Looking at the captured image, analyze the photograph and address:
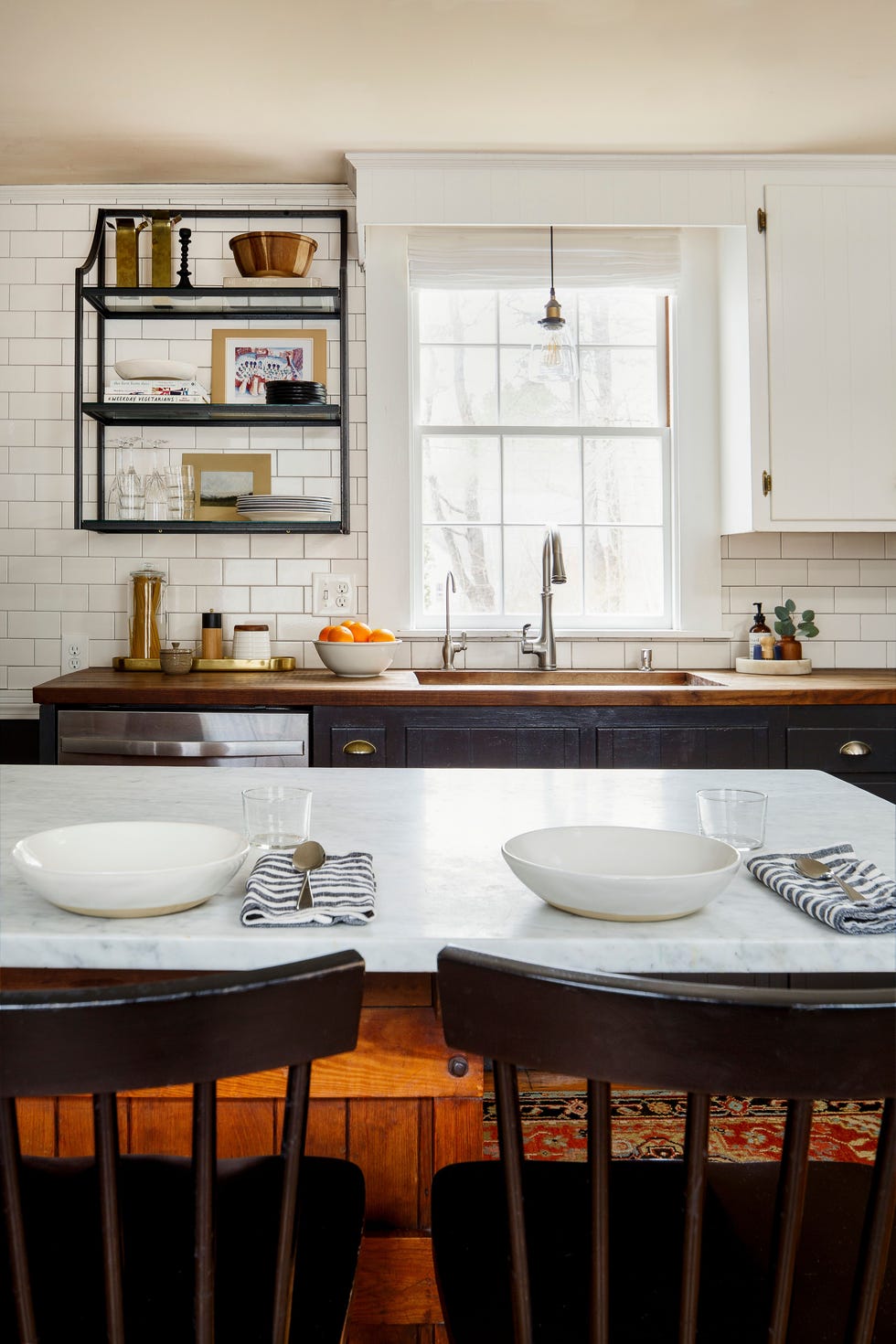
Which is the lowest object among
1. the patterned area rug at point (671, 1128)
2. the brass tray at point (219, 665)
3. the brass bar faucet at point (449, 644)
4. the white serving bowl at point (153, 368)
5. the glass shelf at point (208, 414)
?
the patterned area rug at point (671, 1128)

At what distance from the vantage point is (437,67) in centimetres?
295

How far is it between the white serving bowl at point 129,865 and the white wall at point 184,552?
2.53 meters

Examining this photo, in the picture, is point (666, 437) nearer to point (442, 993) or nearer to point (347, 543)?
point (347, 543)

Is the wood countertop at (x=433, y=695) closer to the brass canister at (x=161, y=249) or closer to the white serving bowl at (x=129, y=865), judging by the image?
the brass canister at (x=161, y=249)

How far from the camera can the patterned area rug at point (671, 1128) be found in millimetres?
2283

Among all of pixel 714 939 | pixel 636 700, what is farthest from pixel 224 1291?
pixel 636 700

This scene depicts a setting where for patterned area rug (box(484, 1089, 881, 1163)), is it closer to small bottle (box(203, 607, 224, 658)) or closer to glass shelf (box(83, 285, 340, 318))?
small bottle (box(203, 607, 224, 658))

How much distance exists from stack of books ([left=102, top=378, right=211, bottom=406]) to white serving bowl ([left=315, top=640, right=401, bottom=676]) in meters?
1.02

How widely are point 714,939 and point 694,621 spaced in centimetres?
295

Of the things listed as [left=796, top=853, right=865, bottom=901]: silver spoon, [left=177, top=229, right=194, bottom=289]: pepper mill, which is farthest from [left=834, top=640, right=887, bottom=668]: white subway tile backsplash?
[left=796, top=853, right=865, bottom=901]: silver spoon

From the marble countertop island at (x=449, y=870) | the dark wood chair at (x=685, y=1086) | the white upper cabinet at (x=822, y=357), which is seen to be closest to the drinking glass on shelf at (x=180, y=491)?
the marble countertop island at (x=449, y=870)

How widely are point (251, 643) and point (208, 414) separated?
828mm

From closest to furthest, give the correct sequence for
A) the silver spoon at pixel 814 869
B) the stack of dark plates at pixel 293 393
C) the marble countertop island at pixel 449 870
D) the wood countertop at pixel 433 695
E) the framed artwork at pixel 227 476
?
the marble countertop island at pixel 449 870, the silver spoon at pixel 814 869, the wood countertop at pixel 433 695, the stack of dark plates at pixel 293 393, the framed artwork at pixel 227 476

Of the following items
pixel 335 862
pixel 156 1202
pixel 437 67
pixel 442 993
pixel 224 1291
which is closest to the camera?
pixel 442 993
